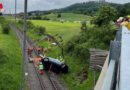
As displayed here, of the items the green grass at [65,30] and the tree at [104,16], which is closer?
the tree at [104,16]

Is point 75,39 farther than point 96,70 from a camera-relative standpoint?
Yes

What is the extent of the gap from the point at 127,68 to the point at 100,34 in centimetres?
1958

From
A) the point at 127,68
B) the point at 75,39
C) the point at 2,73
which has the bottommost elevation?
the point at 2,73

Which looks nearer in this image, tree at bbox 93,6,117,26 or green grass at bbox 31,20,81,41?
tree at bbox 93,6,117,26

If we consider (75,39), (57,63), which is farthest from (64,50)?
(57,63)

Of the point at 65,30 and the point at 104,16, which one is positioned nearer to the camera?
the point at 104,16

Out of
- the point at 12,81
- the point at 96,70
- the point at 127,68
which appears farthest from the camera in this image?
the point at 96,70

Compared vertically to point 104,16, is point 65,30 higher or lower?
lower

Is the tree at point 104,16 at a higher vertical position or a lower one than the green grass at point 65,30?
higher

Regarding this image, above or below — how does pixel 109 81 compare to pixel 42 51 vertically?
above

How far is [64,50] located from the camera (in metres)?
25.7

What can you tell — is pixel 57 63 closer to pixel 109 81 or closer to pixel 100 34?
pixel 100 34

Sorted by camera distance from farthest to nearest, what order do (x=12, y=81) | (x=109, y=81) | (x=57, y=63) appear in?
(x=57, y=63), (x=12, y=81), (x=109, y=81)

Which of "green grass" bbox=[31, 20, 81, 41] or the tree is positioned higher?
the tree
